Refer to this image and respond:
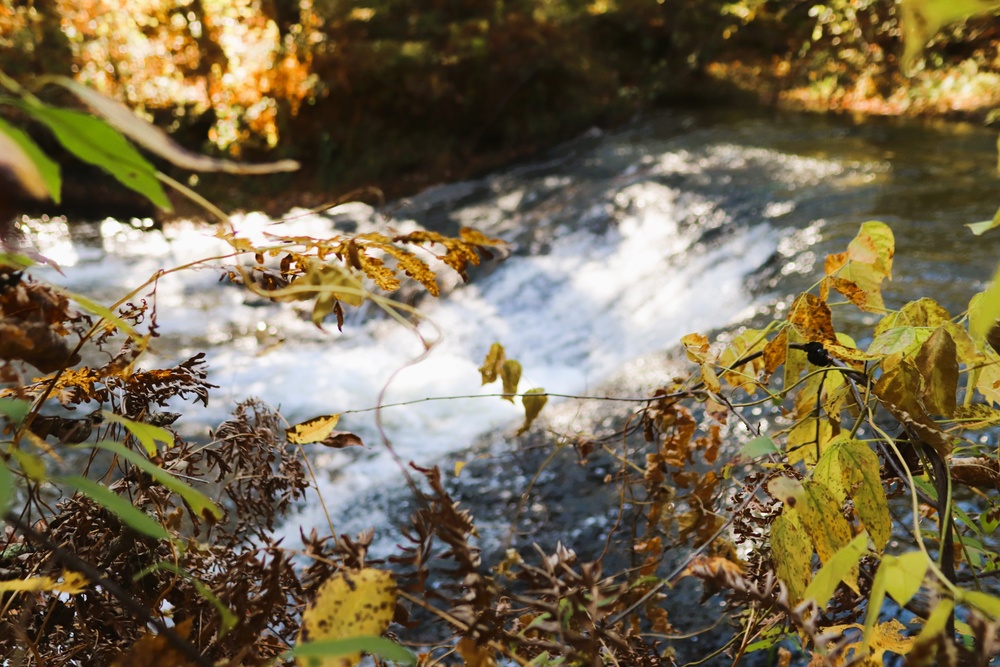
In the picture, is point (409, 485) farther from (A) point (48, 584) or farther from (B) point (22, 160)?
(B) point (22, 160)

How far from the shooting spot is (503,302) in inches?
239

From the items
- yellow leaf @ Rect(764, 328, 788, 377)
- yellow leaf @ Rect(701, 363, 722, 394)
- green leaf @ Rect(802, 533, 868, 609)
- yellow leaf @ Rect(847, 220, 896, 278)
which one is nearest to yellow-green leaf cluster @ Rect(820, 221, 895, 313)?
yellow leaf @ Rect(847, 220, 896, 278)

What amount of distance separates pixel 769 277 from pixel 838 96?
792 cm

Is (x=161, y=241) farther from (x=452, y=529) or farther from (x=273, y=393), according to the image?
(x=452, y=529)

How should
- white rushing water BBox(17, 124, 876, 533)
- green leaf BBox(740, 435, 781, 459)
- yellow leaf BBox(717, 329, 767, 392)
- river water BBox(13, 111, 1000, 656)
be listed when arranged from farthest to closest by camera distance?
white rushing water BBox(17, 124, 876, 533) < river water BBox(13, 111, 1000, 656) < yellow leaf BBox(717, 329, 767, 392) < green leaf BBox(740, 435, 781, 459)

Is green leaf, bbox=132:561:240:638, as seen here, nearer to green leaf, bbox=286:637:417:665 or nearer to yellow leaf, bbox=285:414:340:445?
green leaf, bbox=286:637:417:665

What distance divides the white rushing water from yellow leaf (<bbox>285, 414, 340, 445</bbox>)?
2538mm

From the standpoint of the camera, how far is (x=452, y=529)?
656 millimetres

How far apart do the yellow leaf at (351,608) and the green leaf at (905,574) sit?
15.1 inches

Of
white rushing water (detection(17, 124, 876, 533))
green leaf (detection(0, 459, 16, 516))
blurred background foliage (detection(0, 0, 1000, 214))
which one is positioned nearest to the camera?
green leaf (detection(0, 459, 16, 516))

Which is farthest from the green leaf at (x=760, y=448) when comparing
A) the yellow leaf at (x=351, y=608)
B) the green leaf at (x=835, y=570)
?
the yellow leaf at (x=351, y=608)

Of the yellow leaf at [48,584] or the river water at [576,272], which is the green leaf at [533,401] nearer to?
the yellow leaf at [48,584]

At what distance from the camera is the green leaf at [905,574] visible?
528 millimetres

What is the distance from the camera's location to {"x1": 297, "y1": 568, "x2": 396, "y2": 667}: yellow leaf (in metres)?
0.57
